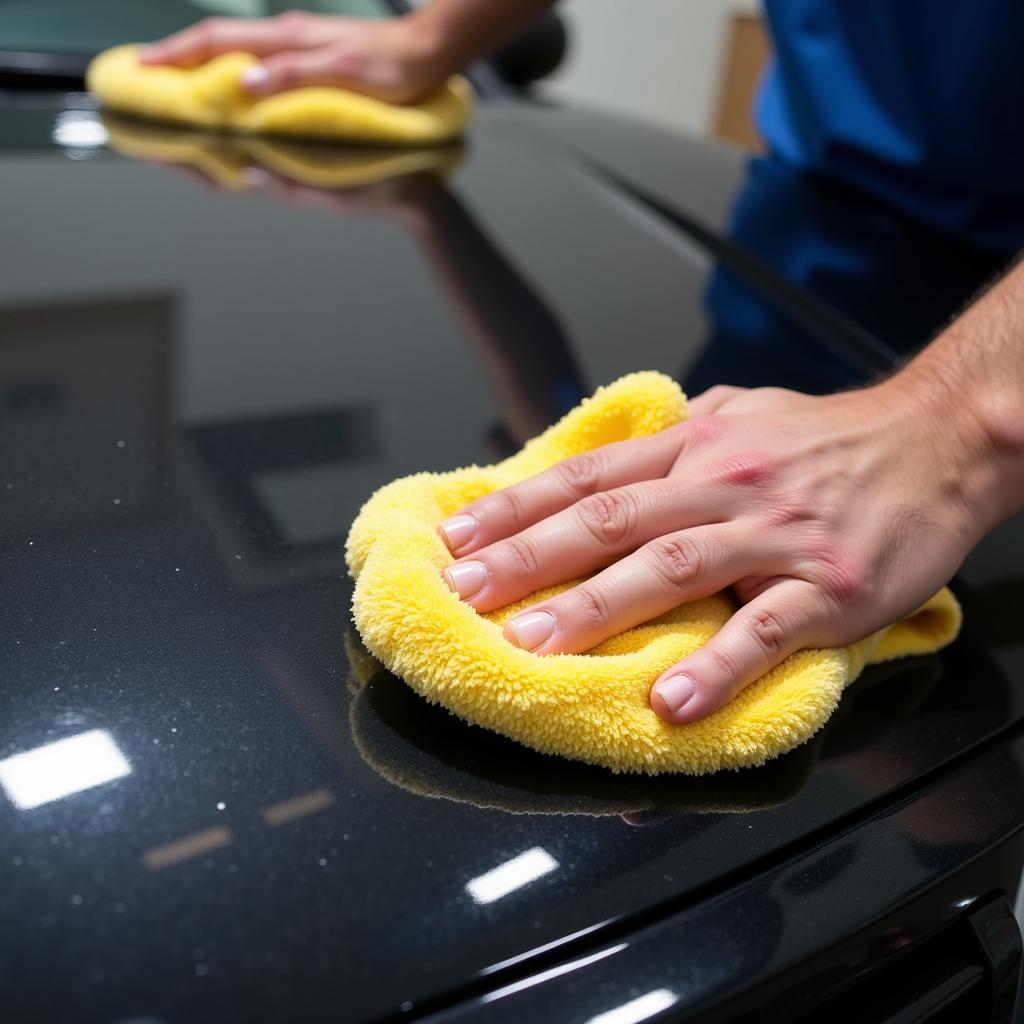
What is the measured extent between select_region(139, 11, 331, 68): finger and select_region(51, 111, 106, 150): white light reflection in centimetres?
9

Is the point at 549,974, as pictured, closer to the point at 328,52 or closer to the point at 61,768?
the point at 61,768

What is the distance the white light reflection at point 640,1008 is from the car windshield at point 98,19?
1.16 m

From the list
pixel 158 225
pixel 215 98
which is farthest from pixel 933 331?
pixel 215 98

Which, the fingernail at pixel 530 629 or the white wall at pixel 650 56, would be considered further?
the white wall at pixel 650 56

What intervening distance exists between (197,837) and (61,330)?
43 cm

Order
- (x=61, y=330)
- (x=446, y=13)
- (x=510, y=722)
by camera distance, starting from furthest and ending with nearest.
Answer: (x=446, y=13), (x=61, y=330), (x=510, y=722)

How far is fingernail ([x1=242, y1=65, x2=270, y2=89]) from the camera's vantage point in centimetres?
107

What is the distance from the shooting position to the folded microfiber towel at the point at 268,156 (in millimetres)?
983

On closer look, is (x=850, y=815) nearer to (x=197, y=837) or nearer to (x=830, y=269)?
(x=197, y=837)

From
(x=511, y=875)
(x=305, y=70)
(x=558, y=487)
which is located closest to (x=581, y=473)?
(x=558, y=487)

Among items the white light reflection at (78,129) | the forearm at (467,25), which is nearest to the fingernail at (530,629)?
the white light reflection at (78,129)

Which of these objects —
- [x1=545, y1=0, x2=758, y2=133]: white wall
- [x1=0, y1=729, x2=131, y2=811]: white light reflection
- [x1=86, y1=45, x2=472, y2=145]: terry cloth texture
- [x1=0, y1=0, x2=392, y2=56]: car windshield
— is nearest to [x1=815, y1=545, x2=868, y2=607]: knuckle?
[x1=0, y1=729, x2=131, y2=811]: white light reflection

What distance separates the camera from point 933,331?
838mm

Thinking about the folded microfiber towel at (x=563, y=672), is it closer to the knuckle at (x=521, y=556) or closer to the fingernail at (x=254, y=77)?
the knuckle at (x=521, y=556)
